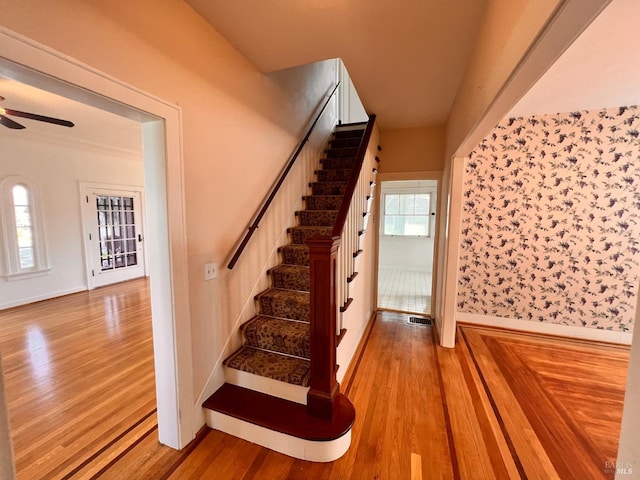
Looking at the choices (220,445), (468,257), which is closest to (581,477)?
(220,445)

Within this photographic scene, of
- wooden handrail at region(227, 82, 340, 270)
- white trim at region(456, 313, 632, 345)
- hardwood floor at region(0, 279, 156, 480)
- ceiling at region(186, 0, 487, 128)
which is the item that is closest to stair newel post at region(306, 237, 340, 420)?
wooden handrail at region(227, 82, 340, 270)

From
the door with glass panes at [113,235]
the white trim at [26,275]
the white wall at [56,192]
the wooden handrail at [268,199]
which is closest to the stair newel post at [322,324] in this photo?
the wooden handrail at [268,199]

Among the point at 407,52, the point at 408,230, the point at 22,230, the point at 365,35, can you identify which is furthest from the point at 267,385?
the point at 408,230

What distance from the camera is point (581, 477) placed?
147 centimetres

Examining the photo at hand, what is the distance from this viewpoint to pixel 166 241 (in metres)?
1.47

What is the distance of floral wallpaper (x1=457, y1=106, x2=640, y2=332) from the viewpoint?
2.91 m

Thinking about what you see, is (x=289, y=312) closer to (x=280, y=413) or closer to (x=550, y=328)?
(x=280, y=413)

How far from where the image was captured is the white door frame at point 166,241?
124cm

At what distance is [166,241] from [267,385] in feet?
3.96

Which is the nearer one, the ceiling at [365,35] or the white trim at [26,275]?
the ceiling at [365,35]

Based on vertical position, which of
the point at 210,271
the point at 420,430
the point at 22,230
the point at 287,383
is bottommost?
the point at 420,430

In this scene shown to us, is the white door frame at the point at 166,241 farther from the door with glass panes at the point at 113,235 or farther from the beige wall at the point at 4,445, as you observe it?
the door with glass panes at the point at 113,235

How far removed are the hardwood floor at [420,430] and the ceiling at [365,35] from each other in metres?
2.64

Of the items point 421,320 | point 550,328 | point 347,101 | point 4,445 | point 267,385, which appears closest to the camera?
point 4,445
